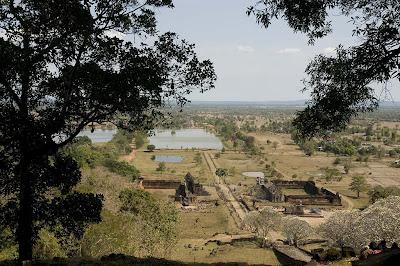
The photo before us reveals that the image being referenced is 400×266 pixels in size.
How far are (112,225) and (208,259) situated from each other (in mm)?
7714

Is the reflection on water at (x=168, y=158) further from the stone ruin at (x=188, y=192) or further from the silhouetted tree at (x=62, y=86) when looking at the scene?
the silhouetted tree at (x=62, y=86)

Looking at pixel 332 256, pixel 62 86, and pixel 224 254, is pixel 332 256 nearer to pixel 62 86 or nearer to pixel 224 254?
pixel 62 86

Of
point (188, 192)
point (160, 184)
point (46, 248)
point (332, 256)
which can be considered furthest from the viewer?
point (160, 184)

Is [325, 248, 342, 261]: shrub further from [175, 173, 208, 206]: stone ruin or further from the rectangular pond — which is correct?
the rectangular pond

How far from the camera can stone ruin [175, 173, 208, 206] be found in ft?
145

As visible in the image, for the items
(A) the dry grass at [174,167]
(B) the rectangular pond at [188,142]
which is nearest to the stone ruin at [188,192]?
(A) the dry grass at [174,167]

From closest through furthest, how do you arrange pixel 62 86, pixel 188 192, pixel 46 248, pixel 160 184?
pixel 62 86 < pixel 46 248 < pixel 188 192 < pixel 160 184

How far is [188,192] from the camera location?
4622 cm

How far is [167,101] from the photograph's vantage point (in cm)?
812

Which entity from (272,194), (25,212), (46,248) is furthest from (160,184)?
(25,212)

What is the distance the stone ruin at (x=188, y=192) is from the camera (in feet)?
145

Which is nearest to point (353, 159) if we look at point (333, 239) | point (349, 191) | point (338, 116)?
point (349, 191)

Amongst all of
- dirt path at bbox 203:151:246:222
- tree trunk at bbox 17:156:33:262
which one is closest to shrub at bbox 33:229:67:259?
tree trunk at bbox 17:156:33:262

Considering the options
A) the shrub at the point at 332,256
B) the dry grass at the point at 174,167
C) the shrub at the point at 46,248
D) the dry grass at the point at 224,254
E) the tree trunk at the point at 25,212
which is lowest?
the dry grass at the point at 174,167
